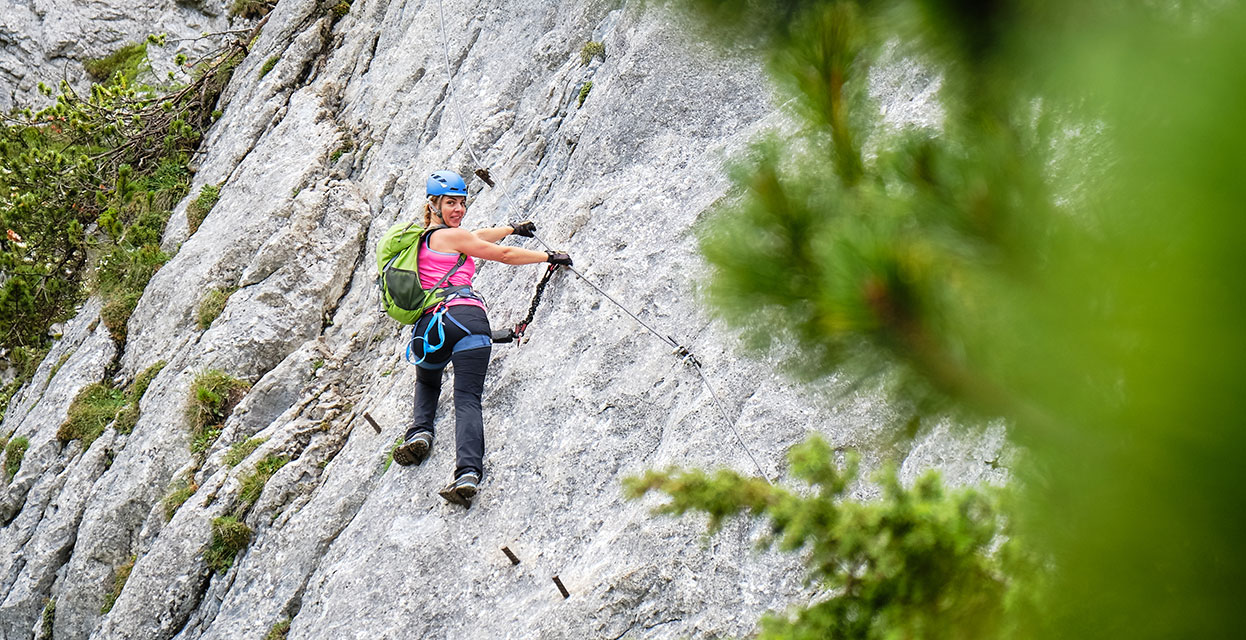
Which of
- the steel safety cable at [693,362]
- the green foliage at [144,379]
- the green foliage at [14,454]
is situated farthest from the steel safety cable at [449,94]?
the green foliage at [14,454]

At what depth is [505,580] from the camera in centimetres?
676

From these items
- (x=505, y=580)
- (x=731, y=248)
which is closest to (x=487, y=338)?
(x=505, y=580)

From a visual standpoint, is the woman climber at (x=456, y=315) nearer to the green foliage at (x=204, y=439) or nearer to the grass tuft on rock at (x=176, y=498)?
the grass tuft on rock at (x=176, y=498)

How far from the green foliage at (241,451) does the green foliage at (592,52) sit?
19.1 feet

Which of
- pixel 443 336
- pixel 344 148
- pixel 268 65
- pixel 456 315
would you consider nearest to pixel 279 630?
pixel 443 336

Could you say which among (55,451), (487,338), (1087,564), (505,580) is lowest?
(55,451)

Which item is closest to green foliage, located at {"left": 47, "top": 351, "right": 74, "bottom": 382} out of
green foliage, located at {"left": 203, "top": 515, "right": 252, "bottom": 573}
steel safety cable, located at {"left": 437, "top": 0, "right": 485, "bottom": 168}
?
green foliage, located at {"left": 203, "top": 515, "right": 252, "bottom": 573}

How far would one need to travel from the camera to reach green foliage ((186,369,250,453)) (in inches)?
408

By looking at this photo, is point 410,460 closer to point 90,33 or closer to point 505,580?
point 505,580

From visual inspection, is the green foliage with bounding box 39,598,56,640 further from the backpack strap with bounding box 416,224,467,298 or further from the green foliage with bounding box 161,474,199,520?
the backpack strap with bounding box 416,224,467,298

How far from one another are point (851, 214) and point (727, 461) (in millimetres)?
4302

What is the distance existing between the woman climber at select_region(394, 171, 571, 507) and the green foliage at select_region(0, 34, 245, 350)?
11.0 metres

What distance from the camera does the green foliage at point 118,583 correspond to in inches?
374

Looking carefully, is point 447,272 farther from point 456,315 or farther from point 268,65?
point 268,65
